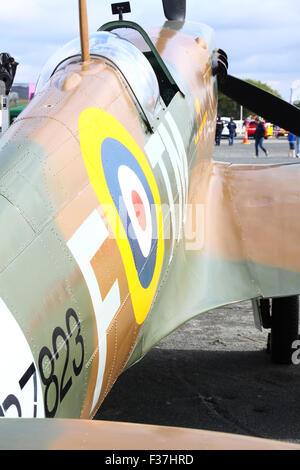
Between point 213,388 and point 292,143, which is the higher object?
point 292,143

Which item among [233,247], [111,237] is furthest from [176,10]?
[111,237]

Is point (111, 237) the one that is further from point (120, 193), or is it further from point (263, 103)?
point (263, 103)

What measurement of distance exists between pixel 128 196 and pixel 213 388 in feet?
8.60

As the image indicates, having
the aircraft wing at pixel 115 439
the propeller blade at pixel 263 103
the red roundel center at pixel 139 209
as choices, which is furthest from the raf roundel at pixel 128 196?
the propeller blade at pixel 263 103

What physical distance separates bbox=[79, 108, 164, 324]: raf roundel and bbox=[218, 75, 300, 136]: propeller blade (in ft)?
13.2

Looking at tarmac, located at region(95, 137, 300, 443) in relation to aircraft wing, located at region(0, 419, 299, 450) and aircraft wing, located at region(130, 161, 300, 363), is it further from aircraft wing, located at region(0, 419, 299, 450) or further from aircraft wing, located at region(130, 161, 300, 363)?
aircraft wing, located at region(0, 419, 299, 450)

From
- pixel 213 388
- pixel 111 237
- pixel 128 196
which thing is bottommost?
pixel 213 388

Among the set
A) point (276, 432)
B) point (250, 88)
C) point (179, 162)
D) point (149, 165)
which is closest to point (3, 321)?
point (149, 165)

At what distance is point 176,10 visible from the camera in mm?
7680

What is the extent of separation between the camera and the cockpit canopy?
3682mm

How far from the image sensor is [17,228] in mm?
2104

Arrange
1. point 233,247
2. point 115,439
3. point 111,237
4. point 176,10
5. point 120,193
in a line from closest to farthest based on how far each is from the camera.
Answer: point 115,439, point 111,237, point 120,193, point 233,247, point 176,10

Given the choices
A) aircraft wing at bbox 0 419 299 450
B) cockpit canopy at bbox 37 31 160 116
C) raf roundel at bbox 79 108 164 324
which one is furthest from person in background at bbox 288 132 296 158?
aircraft wing at bbox 0 419 299 450

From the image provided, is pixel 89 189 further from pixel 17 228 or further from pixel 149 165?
pixel 149 165
